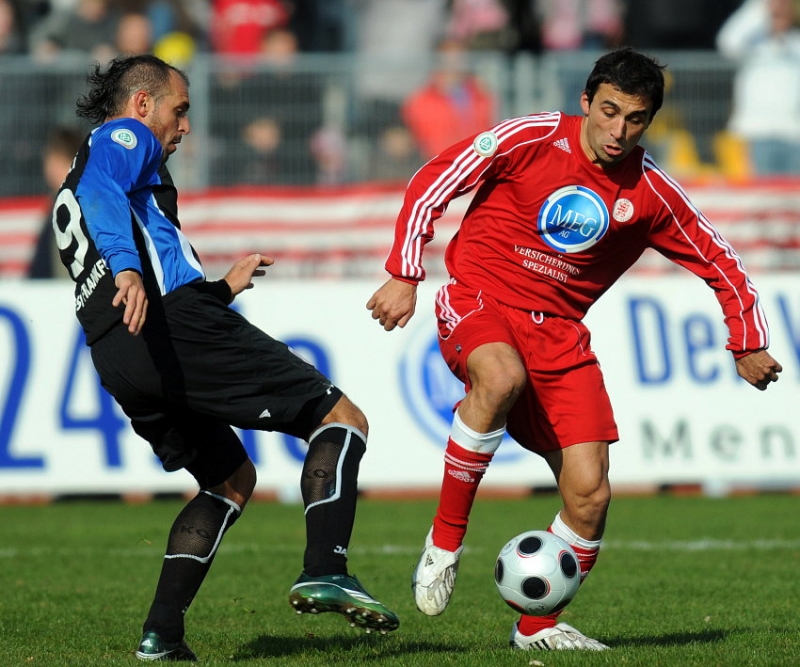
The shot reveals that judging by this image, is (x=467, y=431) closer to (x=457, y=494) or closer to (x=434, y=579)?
(x=457, y=494)

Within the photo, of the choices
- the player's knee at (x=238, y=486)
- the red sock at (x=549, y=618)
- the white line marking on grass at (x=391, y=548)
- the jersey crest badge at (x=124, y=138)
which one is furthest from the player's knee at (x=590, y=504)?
the white line marking on grass at (x=391, y=548)

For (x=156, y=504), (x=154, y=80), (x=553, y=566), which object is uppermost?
(x=154, y=80)

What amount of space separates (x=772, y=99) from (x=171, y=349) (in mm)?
10037

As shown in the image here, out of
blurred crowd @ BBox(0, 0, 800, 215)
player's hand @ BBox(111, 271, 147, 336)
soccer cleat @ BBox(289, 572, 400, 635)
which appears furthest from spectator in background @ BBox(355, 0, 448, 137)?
soccer cleat @ BBox(289, 572, 400, 635)

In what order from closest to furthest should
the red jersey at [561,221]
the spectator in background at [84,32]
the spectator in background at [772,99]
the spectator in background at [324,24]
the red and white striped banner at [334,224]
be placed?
the red jersey at [561,221] < the red and white striped banner at [334,224] < the spectator in background at [772,99] < the spectator in background at [84,32] < the spectator in background at [324,24]

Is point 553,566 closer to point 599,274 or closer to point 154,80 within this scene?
point 599,274

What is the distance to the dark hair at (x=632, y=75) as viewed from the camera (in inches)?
227

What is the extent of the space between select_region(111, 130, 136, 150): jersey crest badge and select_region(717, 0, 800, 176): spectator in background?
9.89m

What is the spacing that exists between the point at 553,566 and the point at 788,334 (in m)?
6.43

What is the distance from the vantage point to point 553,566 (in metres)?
5.69

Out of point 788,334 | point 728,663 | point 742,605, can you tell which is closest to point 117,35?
point 788,334

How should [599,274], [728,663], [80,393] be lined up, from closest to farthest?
1. [728,663]
2. [599,274]
3. [80,393]

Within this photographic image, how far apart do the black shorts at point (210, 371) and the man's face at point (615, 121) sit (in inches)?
59.6

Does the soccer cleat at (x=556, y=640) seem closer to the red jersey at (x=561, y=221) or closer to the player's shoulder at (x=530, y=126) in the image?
the red jersey at (x=561, y=221)
